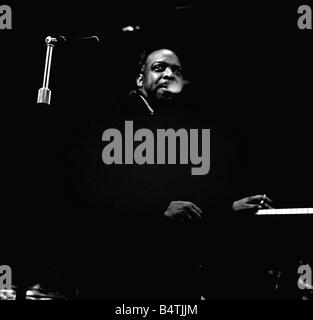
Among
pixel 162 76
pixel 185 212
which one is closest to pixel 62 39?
pixel 162 76

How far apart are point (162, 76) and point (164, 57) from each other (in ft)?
0.45

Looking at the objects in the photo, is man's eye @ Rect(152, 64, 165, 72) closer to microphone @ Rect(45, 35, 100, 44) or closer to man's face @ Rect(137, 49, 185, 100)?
man's face @ Rect(137, 49, 185, 100)

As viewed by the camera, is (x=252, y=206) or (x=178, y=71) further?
(x=178, y=71)

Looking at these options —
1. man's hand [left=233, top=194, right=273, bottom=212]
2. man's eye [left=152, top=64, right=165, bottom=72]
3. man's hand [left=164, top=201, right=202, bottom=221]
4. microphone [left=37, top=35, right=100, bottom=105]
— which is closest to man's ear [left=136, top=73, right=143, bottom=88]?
man's eye [left=152, top=64, right=165, bottom=72]

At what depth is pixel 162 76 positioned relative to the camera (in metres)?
2.79

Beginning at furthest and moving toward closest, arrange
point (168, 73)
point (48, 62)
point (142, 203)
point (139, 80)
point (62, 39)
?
point (139, 80)
point (168, 73)
point (142, 203)
point (62, 39)
point (48, 62)

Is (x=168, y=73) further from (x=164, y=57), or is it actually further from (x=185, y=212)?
(x=185, y=212)

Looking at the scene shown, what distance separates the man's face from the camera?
2748 millimetres

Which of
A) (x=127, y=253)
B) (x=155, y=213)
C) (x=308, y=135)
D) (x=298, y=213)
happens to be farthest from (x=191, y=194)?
(x=308, y=135)

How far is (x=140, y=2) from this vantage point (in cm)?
284

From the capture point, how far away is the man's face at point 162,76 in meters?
2.75

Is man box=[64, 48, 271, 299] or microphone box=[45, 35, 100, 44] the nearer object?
microphone box=[45, 35, 100, 44]
